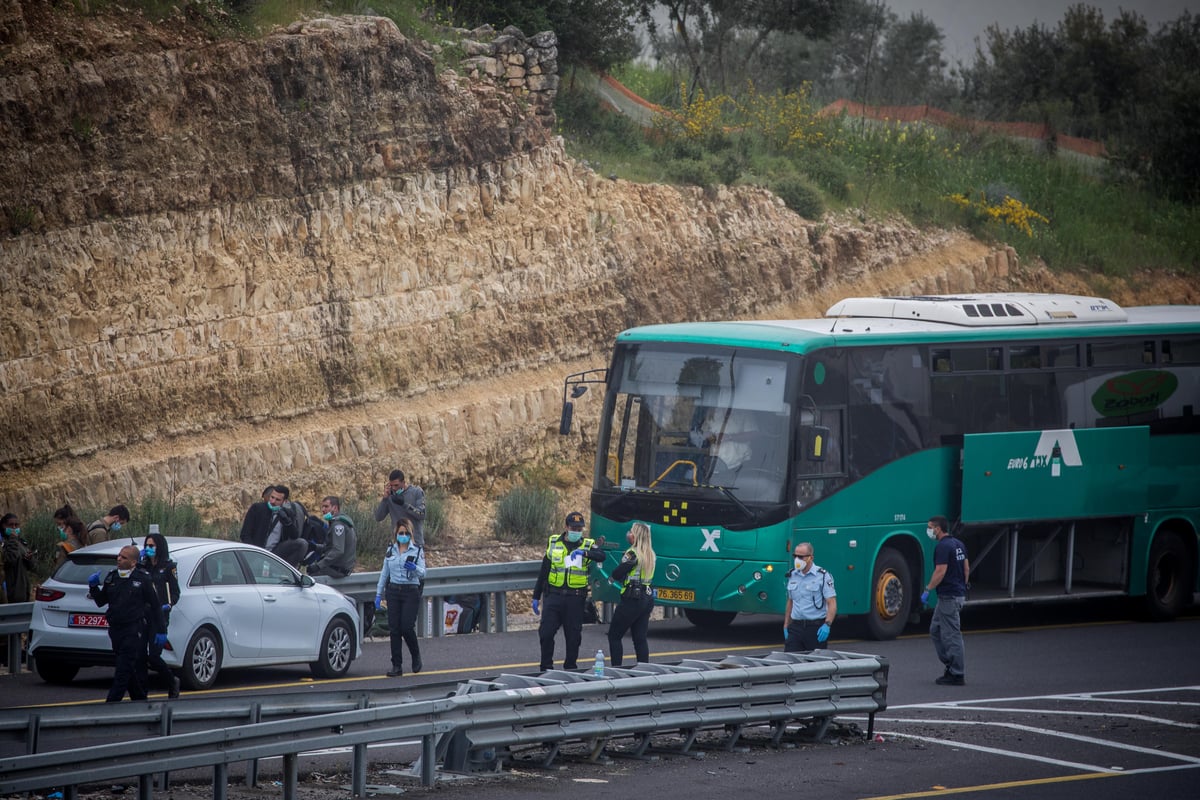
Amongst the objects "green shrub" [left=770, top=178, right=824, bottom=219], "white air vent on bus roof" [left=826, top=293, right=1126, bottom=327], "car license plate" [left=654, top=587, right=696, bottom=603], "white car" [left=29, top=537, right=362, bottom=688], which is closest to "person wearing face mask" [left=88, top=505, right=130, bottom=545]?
"white car" [left=29, top=537, right=362, bottom=688]

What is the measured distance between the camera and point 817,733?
13375 millimetres

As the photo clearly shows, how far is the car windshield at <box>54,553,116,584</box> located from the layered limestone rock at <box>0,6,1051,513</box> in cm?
791

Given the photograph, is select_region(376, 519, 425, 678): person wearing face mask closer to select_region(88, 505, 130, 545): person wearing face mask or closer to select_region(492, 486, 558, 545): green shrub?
select_region(88, 505, 130, 545): person wearing face mask

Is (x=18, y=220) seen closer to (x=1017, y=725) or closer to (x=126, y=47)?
(x=126, y=47)

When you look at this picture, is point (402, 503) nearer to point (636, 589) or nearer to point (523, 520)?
point (636, 589)

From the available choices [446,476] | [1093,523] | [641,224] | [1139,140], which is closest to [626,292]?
[641,224]

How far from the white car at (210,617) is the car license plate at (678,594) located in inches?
177

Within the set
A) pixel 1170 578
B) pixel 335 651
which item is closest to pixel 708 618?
pixel 335 651

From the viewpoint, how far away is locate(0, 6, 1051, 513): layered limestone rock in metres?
23.7

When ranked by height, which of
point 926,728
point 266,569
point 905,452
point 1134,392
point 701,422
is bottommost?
point 926,728

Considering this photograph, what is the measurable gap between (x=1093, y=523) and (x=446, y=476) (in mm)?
11993

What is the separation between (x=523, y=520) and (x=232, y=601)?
12.7 m

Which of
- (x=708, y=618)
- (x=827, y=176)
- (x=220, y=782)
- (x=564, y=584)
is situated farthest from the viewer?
(x=827, y=176)

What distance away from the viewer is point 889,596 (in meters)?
19.8
